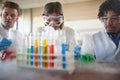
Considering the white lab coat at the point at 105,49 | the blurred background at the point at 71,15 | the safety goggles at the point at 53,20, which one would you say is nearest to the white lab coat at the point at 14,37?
the blurred background at the point at 71,15

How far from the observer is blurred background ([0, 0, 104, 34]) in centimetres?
62

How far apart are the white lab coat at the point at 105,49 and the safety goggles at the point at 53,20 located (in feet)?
0.50

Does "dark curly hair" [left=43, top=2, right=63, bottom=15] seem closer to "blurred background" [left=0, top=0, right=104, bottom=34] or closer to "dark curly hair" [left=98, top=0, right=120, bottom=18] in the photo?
"blurred background" [left=0, top=0, right=104, bottom=34]

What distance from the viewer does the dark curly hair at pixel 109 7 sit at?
602 mm

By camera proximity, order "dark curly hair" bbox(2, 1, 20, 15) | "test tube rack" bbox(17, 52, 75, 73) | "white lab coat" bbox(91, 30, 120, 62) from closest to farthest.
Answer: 1. "test tube rack" bbox(17, 52, 75, 73)
2. "white lab coat" bbox(91, 30, 120, 62)
3. "dark curly hair" bbox(2, 1, 20, 15)

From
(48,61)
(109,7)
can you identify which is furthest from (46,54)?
(109,7)

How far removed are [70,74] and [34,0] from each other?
36 centimetres

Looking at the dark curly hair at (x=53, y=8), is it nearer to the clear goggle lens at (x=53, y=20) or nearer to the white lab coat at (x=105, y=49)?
the clear goggle lens at (x=53, y=20)

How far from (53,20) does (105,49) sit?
23 centimetres

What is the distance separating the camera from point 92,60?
576mm

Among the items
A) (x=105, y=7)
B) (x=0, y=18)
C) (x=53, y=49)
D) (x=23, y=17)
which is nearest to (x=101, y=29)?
(x=105, y=7)

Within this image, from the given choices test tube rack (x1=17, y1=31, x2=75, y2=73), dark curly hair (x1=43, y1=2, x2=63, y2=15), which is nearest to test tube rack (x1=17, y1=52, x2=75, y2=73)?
test tube rack (x1=17, y1=31, x2=75, y2=73)

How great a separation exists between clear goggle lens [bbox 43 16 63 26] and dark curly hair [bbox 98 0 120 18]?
16cm

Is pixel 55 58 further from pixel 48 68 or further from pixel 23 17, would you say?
pixel 23 17
